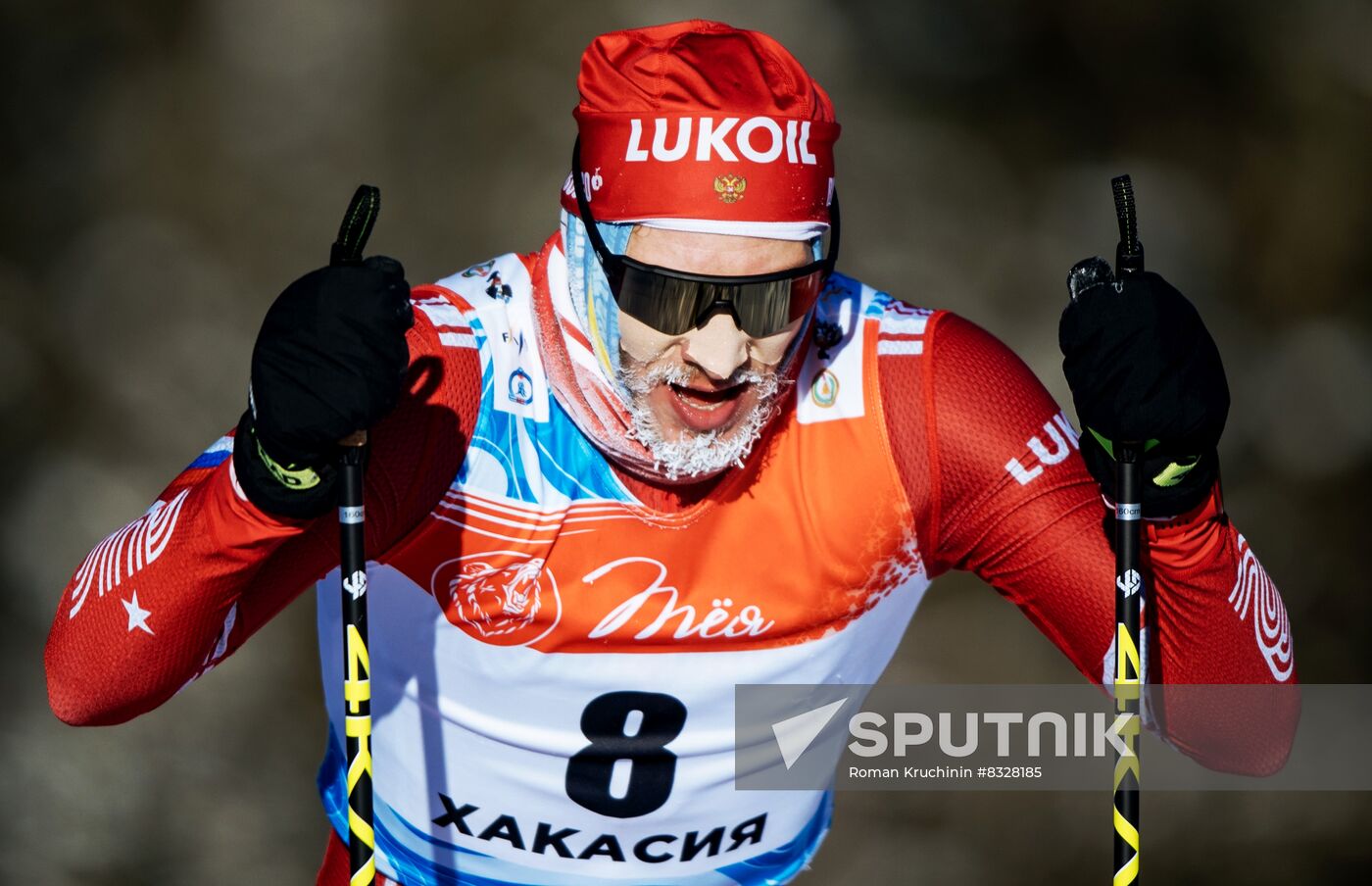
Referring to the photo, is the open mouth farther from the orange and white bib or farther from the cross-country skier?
the orange and white bib

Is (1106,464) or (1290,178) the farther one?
(1290,178)

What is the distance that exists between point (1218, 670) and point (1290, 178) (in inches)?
99.9

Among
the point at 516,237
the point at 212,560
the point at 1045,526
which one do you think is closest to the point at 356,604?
the point at 212,560

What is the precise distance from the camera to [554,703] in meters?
2.07

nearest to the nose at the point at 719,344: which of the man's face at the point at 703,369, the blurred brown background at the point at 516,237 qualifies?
the man's face at the point at 703,369

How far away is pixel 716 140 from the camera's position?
6.03ft

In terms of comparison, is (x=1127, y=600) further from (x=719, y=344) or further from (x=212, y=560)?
(x=212, y=560)

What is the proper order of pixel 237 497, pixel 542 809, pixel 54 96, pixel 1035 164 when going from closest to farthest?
Result: 1. pixel 237 497
2. pixel 542 809
3. pixel 54 96
4. pixel 1035 164

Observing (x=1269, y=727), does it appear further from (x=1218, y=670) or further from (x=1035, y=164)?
(x=1035, y=164)

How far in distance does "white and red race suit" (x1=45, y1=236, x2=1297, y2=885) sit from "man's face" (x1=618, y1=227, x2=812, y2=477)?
4.1 inches

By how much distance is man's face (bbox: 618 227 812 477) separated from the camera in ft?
6.00

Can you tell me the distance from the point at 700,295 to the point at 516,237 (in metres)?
2.48

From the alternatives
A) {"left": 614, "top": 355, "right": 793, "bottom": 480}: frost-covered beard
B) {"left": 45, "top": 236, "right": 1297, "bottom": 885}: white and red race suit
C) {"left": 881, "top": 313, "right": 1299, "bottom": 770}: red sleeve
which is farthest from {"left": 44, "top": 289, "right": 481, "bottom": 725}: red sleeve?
{"left": 881, "top": 313, "right": 1299, "bottom": 770}: red sleeve

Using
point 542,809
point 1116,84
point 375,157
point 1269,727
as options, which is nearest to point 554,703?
point 542,809
